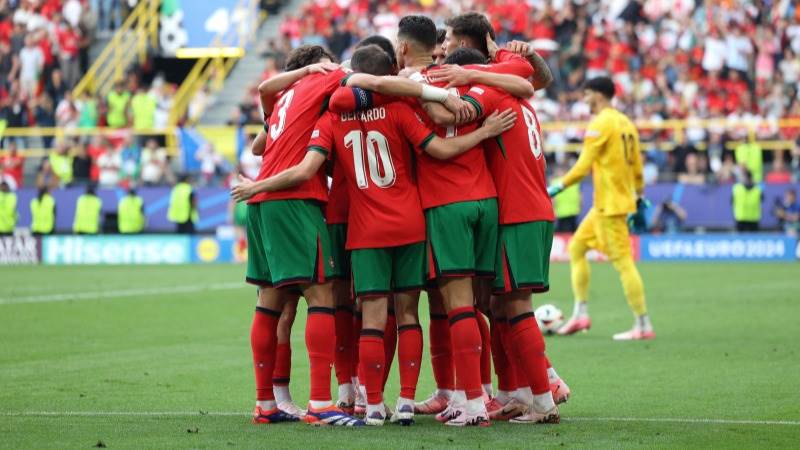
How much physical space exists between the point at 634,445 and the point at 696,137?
902 inches

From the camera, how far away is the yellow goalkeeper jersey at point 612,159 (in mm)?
13414

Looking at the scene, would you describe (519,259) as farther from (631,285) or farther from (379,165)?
(631,285)

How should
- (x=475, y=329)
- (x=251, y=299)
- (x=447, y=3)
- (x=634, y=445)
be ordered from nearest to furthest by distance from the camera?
1. (x=634, y=445)
2. (x=475, y=329)
3. (x=251, y=299)
4. (x=447, y=3)

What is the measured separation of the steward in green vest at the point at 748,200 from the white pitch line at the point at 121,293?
1106cm

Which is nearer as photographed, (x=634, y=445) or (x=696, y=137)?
(x=634, y=445)

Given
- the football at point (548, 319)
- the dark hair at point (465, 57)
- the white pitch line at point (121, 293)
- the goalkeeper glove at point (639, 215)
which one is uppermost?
the dark hair at point (465, 57)

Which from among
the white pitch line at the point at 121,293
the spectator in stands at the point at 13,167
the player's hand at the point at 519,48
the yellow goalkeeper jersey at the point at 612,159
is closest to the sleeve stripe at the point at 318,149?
the player's hand at the point at 519,48

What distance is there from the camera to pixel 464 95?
314 inches

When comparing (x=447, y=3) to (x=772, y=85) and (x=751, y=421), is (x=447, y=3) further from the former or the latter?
(x=751, y=421)

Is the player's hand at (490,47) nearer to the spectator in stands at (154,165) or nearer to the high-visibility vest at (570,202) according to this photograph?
the high-visibility vest at (570,202)

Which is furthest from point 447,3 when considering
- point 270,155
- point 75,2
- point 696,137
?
point 270,155

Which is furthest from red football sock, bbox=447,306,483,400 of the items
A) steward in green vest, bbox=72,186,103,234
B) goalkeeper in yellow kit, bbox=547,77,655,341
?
steward in green vest, bbox=72,186,103,234

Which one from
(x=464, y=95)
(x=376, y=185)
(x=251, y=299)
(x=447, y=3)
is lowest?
(x=251, y=299)

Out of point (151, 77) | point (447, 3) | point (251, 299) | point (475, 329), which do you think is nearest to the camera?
point (475, 329)
